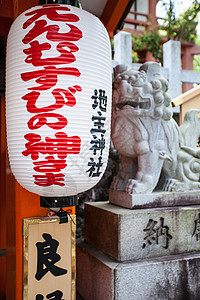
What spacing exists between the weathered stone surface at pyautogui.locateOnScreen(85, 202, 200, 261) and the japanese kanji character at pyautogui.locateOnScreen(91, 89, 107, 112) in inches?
56.5

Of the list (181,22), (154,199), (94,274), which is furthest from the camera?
(181,22)

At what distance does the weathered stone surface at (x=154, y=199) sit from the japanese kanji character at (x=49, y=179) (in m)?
1.56

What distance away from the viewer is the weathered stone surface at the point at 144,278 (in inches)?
105

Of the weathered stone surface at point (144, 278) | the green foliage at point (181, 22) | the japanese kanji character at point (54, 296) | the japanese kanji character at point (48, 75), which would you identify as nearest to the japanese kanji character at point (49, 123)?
the japanese kanji character at point (48, 75)

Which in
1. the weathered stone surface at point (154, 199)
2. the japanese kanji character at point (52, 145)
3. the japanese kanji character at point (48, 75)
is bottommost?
the weathered stone surface at point (154, 199)

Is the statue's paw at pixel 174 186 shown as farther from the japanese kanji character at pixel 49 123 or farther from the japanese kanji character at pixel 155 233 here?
the japanese kanji character at pixel 49 123

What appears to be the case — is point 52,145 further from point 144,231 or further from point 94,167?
point 144,231

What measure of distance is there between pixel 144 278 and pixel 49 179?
1785 mm

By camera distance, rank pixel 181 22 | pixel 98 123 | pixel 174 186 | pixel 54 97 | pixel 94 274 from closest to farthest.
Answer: pixel 54 97 < pixel 98 123 < pixel 94 274 < pixel 174 186 < pixel 181 22

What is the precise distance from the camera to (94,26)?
5.68 feet

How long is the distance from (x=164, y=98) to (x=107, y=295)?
2.33m

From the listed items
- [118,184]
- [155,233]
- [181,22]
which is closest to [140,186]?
[118,184]

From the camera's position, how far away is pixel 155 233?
2.99 metres

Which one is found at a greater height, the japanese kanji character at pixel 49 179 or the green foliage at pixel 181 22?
the green foliage at pixel 181 22
